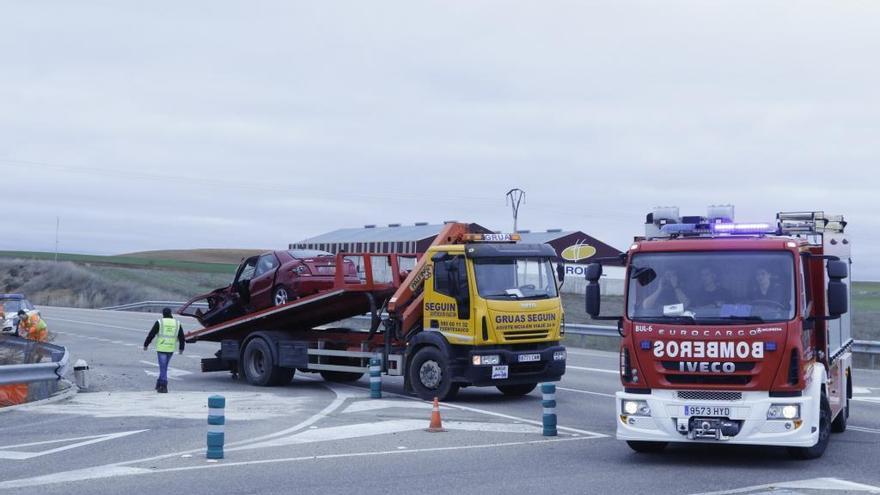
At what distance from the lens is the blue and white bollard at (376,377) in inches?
717

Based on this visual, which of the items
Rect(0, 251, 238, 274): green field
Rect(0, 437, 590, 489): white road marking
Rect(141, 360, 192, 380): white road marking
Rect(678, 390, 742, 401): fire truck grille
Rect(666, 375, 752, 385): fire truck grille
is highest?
Rect(0, 251, 238, 274): green field

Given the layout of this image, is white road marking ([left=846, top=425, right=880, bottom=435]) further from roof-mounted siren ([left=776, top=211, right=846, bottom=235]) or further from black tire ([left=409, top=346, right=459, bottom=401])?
black tire ([left=409, top=346, right=459, bottom=401])

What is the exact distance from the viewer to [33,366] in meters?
17.6

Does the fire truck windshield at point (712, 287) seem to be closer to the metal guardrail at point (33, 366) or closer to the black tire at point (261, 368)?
the metal guardrail at point (33, 366)

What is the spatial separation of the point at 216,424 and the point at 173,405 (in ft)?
20.9

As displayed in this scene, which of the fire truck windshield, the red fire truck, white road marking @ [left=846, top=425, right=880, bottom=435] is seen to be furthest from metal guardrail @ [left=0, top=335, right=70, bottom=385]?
white road marking @ [left=846, top=425, right=880, bottom=435]

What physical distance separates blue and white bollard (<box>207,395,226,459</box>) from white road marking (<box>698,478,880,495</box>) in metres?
4.94

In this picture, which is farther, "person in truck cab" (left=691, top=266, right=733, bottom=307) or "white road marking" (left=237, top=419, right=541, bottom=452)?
"white road marking" (left=237, top=419, right=541, bottom=452)

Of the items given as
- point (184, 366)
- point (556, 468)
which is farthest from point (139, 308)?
point (556, 468)

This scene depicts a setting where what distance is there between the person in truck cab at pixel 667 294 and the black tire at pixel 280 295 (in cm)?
1033

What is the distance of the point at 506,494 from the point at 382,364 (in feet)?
31.1

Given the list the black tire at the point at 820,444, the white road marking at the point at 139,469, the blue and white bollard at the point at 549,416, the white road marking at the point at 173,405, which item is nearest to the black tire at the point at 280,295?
the white road marking at the point at 173,405

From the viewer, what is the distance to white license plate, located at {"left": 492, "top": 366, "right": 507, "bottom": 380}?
17.7 metres

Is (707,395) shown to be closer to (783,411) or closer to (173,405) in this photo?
(783,411)
